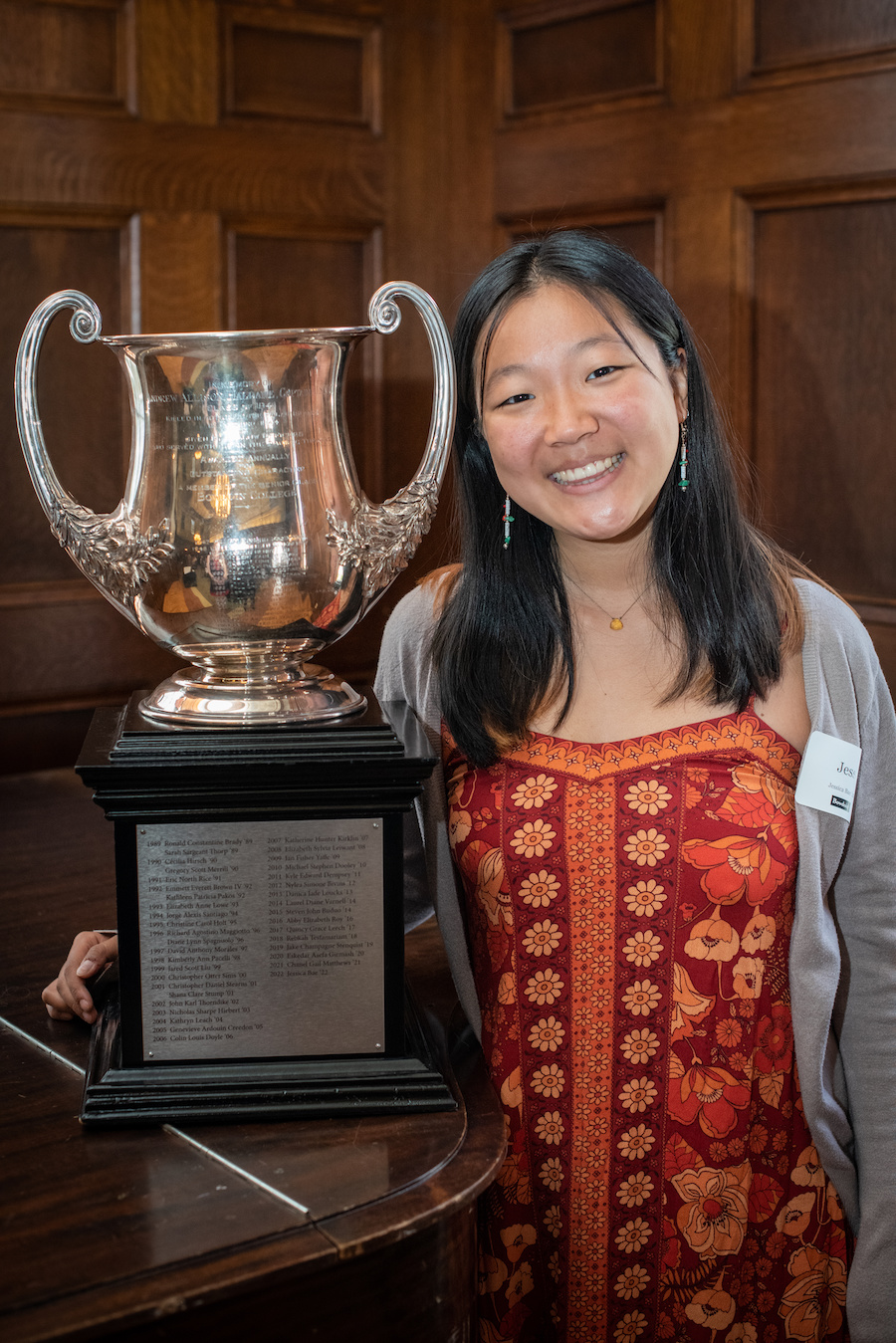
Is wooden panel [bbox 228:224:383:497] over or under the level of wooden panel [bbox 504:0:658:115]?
under

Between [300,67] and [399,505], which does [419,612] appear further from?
[300,67]

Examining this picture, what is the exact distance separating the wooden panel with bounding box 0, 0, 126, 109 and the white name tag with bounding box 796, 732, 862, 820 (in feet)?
4.02

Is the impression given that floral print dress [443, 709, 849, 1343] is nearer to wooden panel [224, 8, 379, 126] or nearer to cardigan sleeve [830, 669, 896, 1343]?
cardigan sleeve [830, 669, 896, 1343]

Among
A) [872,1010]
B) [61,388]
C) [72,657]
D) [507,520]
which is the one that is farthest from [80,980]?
[61,388]

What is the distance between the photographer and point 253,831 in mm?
794

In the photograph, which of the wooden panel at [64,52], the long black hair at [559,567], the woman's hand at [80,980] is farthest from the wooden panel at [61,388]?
the woman's hand at [80,980]

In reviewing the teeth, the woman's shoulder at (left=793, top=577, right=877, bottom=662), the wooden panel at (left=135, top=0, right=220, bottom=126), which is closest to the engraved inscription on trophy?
the teeth

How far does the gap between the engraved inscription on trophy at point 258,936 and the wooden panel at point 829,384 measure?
932mm

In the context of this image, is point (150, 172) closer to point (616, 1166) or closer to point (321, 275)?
point (321, 275)

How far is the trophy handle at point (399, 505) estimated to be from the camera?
82 centimetres

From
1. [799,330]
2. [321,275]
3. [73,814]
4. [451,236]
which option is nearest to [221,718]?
[73,814]

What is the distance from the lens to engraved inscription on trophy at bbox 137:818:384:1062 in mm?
797

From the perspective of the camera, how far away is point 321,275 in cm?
186

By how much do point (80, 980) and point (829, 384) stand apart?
42.7 inches
